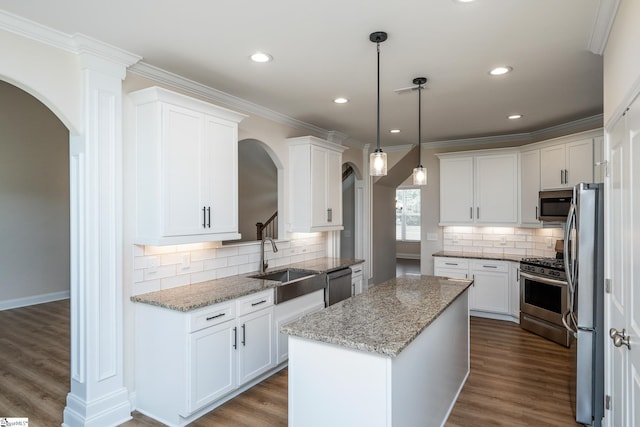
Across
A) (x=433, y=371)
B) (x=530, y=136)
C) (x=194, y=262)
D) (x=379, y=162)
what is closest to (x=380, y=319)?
(x=433, y=371)

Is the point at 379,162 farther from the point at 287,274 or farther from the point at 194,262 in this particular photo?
the point at 287,274

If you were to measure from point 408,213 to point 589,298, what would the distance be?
31.4ft

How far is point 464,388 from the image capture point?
10.6ft

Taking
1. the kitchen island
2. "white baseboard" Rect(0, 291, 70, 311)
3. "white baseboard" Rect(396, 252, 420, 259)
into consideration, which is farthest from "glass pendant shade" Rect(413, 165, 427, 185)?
"white baseboard" Rect(396, 252, 420, 259)

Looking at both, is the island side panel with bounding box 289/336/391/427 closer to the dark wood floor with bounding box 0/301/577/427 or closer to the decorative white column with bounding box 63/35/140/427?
the dark wood floor with bounding box 0/301/577/427

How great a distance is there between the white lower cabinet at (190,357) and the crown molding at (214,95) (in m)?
1.91

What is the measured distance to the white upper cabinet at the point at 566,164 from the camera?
14.4 ft

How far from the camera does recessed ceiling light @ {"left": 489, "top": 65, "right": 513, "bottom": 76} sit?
3043 millimetres

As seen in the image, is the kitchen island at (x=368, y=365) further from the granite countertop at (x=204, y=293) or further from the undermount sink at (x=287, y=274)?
the undermount sink at (x=287, y=274)

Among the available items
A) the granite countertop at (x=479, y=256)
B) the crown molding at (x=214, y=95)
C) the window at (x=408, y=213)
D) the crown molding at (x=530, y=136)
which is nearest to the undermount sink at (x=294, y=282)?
the crown molding at (x=214, y=95)

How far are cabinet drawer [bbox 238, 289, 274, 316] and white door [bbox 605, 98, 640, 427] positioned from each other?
98.5 inches

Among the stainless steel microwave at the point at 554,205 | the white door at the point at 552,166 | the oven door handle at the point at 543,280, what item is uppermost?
the white door at the point at 552,166

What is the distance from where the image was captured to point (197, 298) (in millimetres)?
2855

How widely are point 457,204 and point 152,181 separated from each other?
4479 mm
